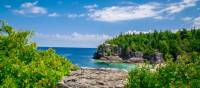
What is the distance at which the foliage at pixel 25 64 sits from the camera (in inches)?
607

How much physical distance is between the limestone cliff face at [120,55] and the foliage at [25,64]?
145770 millimetres

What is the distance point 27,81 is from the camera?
1539 centimetres

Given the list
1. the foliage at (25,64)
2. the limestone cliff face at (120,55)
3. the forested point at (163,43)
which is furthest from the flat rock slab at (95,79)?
the forested point at (163,43)

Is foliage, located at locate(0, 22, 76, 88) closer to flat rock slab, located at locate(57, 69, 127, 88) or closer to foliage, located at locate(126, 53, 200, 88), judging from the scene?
flat rock slab, located at locate(57, 69, 127, 88)

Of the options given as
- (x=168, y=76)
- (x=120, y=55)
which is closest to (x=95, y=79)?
(x=168, y=76)

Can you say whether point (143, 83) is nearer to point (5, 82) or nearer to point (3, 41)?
point (5, 82)

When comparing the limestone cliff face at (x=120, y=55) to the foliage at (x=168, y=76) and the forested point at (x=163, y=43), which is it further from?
the foliage at (x=168, y=76)

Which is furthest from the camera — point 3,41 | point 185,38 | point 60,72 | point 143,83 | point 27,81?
point 185,38

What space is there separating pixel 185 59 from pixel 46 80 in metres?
4.65

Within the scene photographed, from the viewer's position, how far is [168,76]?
14148 millimetres

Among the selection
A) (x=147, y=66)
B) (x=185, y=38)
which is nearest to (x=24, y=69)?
(x=147, y=66)

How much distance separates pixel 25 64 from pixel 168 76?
5.60 metres

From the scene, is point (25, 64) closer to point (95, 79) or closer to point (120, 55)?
point (95, 79)

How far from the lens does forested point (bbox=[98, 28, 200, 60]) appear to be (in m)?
177
